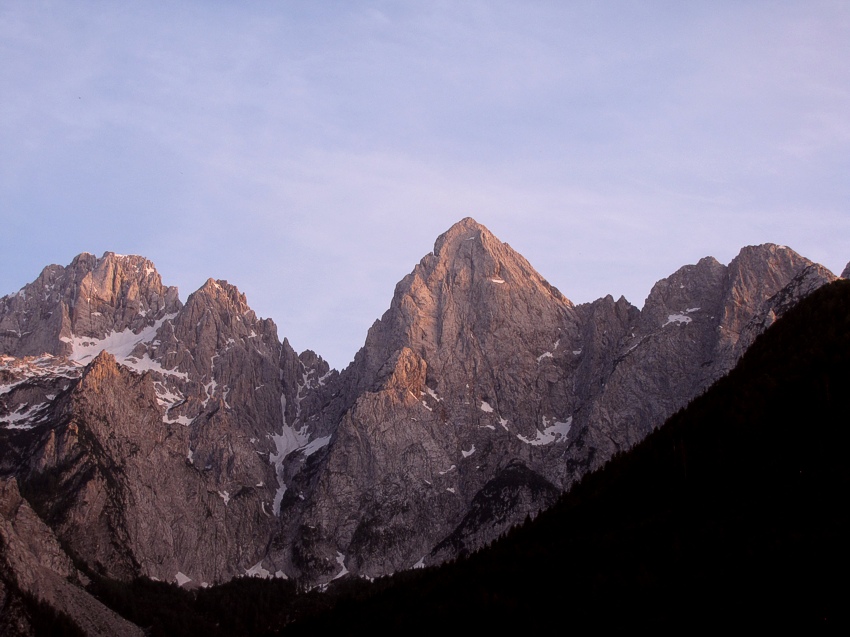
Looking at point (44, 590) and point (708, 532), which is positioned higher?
point (44, 590)

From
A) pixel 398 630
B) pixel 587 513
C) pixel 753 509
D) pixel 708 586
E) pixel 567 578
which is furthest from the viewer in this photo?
pixel 587 513

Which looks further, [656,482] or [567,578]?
[656,482]

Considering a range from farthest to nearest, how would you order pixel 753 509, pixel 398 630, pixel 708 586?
pixel 398 630 < pixel 753 509 < pixel 708 586

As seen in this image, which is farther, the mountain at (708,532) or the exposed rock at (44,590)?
the exposed rock at (44,590)

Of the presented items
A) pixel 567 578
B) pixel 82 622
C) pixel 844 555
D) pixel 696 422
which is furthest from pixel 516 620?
A: pixel 82 622

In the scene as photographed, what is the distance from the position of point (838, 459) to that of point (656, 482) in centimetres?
2619

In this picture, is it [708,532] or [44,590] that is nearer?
[708,532]

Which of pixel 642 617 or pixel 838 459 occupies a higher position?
pixel 838 459

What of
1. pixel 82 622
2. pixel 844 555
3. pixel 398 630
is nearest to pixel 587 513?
pixel 398 630

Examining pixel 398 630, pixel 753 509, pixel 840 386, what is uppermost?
pixel 840 386

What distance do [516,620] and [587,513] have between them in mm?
30679

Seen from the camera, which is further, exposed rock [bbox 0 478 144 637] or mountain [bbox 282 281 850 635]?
exposed rock [bbox 0 478 144 637]

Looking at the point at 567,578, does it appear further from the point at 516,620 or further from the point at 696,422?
the point at 696,422

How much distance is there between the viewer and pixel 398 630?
108 meters
